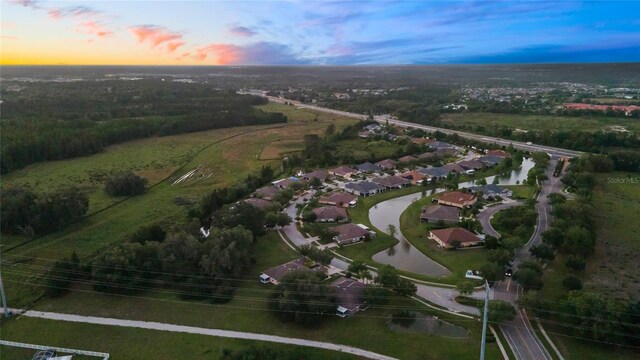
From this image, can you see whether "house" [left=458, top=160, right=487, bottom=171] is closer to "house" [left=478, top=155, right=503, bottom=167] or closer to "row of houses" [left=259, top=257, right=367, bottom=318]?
"house" [left=478, top=155, right=503, bottom=167]

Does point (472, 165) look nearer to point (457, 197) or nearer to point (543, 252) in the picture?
point (457, 197)

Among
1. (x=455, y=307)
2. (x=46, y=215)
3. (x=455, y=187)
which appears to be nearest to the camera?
(x=455, y=307)

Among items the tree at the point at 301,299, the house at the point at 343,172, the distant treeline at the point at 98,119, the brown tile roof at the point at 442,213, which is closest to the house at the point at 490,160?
the house at the point at 343,172

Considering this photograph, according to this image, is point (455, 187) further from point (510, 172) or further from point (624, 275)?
point (624, 275)

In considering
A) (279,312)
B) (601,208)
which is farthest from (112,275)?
(601,208)

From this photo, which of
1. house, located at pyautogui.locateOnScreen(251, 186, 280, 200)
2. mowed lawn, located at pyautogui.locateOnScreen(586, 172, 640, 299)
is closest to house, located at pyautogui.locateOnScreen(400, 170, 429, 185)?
house, located at pyautogui.locateOnScreen(251, 186, 280, 200)

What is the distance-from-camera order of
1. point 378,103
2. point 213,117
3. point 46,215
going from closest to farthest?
point 46,215
point 213,117
point 378,103

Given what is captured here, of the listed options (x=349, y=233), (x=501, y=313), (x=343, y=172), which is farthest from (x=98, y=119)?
(x=501, y=313)
